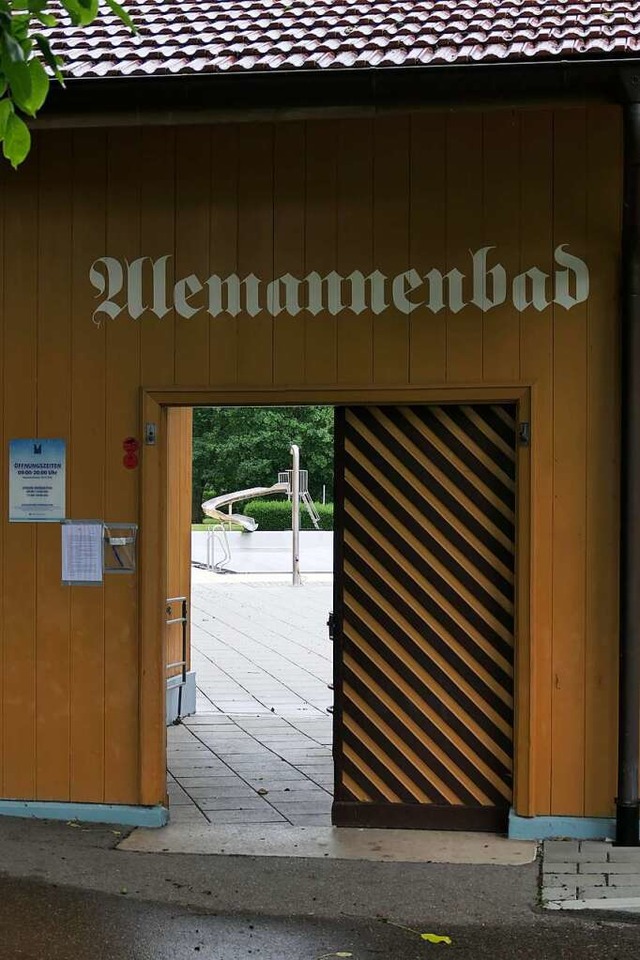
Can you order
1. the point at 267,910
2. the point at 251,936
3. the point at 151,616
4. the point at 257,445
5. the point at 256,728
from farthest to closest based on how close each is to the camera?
the point at 257,445, the point at 256,728, the point at 151,616, the point at 267,910, the point at 251,936

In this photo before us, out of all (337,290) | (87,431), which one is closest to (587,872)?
(337,290)

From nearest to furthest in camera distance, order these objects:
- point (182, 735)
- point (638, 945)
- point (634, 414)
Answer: point (638, 945) < point (634, 414) < point (182, 735)

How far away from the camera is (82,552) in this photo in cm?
719

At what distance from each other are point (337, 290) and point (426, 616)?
6.36ft

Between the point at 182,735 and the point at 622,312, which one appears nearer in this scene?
the point at 622,312

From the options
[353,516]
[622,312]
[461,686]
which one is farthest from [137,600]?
[622,312]

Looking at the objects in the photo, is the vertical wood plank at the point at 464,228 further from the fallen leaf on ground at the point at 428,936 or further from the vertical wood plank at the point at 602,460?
the fallen leaf on ground at the point at 428,936

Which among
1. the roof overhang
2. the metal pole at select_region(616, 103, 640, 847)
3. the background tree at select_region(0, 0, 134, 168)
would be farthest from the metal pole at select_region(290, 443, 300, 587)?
the background tree at select_region(0, 0, 134, 168)

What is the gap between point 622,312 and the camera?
22.1ft

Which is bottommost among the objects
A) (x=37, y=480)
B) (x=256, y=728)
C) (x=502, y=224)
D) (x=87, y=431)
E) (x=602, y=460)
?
(x=256, y=728)

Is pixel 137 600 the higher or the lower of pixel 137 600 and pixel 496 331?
the lower

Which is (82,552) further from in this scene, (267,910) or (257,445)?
(257,445)

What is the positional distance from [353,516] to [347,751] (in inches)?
53.8

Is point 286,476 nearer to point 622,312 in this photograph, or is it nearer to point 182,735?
point 182,735
